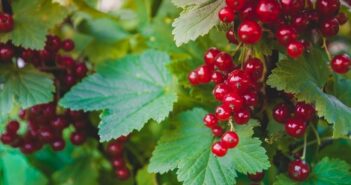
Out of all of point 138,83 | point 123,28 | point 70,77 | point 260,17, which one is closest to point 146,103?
point 138,83

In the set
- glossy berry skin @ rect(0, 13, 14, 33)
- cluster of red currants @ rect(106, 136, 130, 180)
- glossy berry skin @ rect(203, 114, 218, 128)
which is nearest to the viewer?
glossy berry skin @ rect(203, 114, 218, 128)

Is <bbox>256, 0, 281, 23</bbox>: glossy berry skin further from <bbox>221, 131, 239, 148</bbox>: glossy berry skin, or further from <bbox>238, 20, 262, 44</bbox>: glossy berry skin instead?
<bbox>221, 131, 239, 148</bbox>: glossy berry skin

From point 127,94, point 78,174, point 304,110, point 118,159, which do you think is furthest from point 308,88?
point 78,174

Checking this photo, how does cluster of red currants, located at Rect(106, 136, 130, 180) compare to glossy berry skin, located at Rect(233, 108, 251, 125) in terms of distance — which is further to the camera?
cluster of red currants, located at Rect(106, 136, 130, 180)

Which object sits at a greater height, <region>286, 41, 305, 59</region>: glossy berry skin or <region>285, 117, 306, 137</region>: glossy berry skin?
<region>286, 41, 305, 59</region>: glossy berry skin

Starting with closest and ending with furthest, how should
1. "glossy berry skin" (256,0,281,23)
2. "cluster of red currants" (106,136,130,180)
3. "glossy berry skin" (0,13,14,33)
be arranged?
"glossy berry skin" (256,0,281,23) → "glossy berry skin" (0,13,14,33) → "cluster of red currants" (106,136,130,180)

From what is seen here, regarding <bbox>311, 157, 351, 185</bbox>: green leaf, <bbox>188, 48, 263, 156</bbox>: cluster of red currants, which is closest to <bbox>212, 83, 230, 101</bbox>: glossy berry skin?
<bbox>188, 48, 263, 156</bbox>: cluster of red currants

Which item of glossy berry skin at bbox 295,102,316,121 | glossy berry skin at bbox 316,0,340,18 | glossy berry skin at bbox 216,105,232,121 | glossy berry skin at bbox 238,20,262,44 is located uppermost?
glossy berry skin at bbox 238,20,262,44
